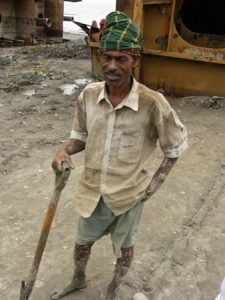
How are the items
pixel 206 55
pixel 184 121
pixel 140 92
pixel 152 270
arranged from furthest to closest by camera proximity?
pixel 206 55 < pixel 184 121 < pixel 152 270 < pixel 140 92

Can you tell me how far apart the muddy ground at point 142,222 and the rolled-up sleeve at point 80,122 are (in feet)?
3.49

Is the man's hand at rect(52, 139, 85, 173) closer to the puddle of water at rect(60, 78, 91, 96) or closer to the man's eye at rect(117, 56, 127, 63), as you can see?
the man's eye at rect(117, 56, 127, 63)

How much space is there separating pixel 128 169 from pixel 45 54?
9.81 metres

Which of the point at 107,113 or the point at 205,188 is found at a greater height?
the point at 107,113

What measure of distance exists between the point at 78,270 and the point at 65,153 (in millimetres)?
816

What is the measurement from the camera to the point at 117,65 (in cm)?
202

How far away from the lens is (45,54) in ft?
37.7

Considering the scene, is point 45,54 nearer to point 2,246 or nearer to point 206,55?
point 206,55

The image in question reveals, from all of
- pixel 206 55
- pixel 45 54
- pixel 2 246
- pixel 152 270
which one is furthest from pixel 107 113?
pixel 45 54

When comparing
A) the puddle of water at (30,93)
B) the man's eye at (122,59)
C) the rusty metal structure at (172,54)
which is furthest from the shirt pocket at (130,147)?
the puddle of water at (30,93)

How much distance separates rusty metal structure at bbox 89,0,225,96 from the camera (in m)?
6.75

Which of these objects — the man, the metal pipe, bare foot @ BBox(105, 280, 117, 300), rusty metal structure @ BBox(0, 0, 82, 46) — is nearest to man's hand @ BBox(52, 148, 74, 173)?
the man

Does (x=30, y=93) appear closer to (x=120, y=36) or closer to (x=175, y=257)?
(x=175, y=257)

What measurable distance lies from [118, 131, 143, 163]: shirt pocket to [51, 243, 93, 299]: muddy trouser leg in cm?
64
